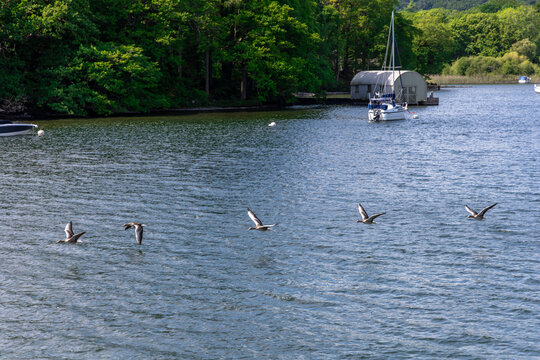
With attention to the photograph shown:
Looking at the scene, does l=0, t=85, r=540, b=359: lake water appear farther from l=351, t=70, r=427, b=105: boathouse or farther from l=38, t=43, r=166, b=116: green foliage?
l=351, t=70, r=427, b=105: boathouse

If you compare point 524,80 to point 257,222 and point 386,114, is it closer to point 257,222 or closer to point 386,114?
point 386,114

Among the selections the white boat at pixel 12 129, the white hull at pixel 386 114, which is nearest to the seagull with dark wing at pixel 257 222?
the white boat at pixel 12 129

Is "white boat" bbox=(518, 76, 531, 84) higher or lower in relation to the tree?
lower

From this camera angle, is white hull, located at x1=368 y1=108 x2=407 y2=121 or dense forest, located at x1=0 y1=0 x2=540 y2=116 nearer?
dense forest, located at x1=0 y1=0 x2=540 y2=116

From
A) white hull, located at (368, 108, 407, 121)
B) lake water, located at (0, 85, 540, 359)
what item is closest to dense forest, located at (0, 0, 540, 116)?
white hull, located at (368, 108, 407, 121)

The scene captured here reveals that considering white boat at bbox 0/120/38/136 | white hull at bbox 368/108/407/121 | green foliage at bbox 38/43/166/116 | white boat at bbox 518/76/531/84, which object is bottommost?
white boat at bbox 0/120/38/136

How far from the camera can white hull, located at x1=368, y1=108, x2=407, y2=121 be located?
72000 millimetres

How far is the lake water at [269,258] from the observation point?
15023 mm

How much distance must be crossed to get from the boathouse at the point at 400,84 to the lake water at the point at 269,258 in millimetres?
56182

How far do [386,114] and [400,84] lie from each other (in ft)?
90.4

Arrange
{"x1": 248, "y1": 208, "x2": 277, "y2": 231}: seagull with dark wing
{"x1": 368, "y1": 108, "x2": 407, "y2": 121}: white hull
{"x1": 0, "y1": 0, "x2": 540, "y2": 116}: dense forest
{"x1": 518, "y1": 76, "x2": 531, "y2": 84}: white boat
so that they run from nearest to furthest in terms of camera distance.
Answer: {"x1": 248, "y1": 208, "x2": 277, "y2": 231}: seagull with dark wing < {"x1": 0, "y1": 0, "x2": 540, "y2": 116}: dense forest < {"x1": 368, "y1": 108, "x2": 407, "y2": 121}: white hull < {"x1": 518, "y1": 76, "x2": 531, "y2": 84}: white boat

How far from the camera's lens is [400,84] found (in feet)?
323

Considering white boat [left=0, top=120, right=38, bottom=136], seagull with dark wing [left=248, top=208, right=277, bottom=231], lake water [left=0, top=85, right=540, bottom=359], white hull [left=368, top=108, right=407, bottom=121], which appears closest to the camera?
lake water [left=0, top=85, right=540, bottom=359]

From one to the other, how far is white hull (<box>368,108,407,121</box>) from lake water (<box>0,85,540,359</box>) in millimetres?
28491
